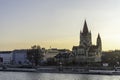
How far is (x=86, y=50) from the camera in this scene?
113 metres

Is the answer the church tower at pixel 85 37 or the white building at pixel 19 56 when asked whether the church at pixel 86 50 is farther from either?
the white building at pixel 19 56

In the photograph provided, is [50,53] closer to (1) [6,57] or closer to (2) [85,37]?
(1) [6,57]

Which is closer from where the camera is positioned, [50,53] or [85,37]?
[85,37]

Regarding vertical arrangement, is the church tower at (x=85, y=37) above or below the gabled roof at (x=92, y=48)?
above

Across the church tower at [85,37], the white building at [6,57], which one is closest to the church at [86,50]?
the church tower at [85,37]

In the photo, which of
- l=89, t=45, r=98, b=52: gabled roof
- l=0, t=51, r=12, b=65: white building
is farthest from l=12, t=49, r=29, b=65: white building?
l=89, t=45, r=98, b=52: gabled roof

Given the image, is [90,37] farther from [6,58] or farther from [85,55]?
[6,58]

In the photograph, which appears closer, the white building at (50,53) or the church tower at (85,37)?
the church tower at (85,37)

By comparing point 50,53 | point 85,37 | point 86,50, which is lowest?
point 86,50

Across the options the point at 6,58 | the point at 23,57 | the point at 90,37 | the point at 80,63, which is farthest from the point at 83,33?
the point at 6,58

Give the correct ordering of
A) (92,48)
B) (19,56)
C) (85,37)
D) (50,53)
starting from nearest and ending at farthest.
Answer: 1. (92,48)
2. (85,37)
3. (50,53)
4. (19,56)

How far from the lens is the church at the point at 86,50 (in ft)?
370

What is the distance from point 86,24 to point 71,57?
36.8ft

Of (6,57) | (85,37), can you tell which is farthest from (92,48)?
(6,57)
